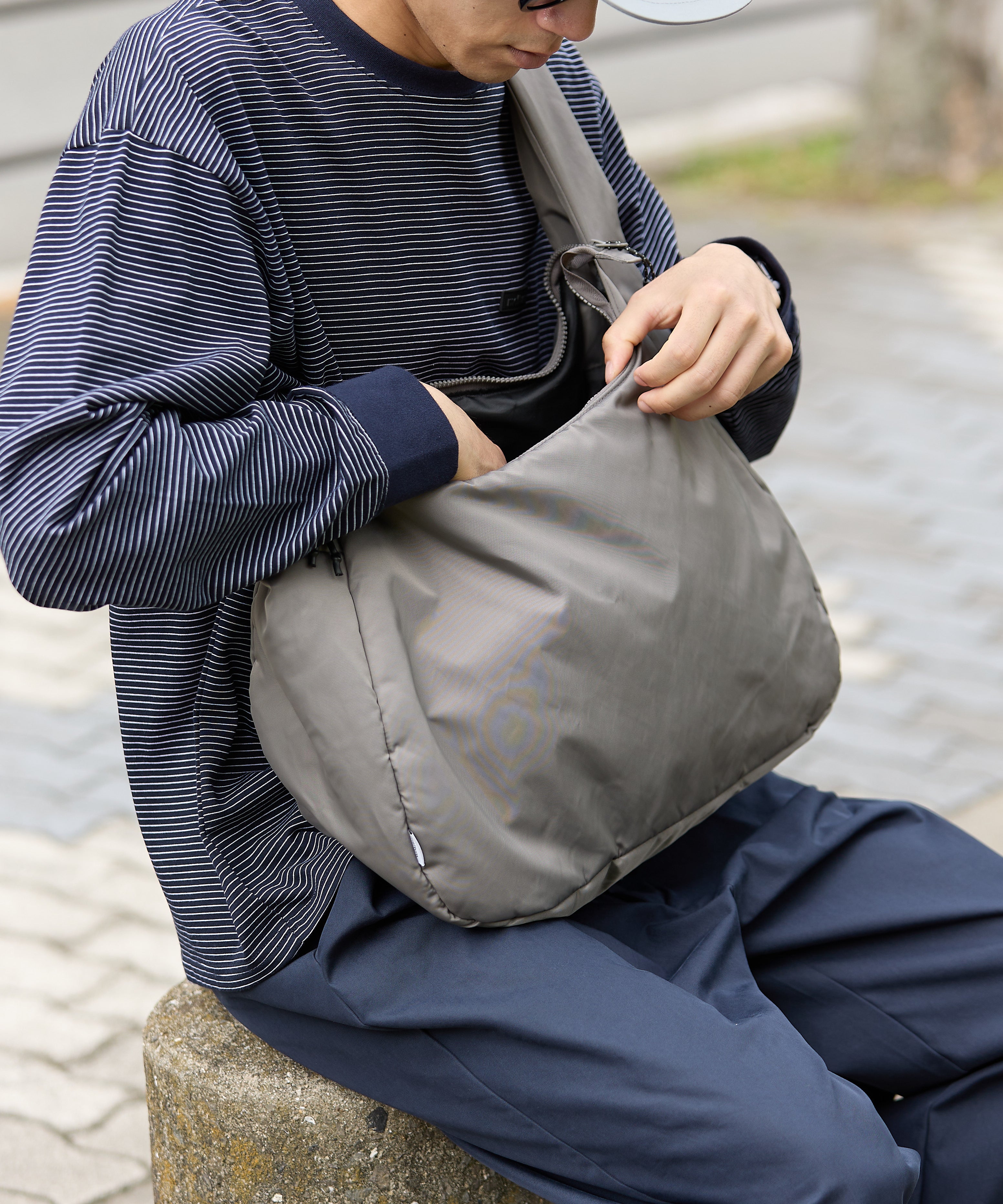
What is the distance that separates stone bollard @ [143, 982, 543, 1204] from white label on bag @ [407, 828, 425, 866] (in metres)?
0.35

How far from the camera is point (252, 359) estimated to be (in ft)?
4.40

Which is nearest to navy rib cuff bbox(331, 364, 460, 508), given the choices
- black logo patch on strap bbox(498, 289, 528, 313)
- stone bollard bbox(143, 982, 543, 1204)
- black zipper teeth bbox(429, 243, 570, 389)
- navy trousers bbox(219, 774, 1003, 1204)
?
black zipper teeth bbox(429, 243, 570, 389)

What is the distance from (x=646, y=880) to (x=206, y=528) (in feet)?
2.26

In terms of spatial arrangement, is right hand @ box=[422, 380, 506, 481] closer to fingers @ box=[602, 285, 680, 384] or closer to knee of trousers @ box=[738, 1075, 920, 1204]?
fingers @ box=[602, 285, 680, 384]

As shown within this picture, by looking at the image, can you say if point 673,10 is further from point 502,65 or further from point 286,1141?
point 286,1141

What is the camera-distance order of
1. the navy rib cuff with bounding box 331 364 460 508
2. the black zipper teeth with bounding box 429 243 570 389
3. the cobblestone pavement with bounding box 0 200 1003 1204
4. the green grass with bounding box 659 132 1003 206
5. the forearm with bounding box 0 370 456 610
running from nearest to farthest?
the forearm with bounding box 0 370 456 610 → the navy rib cuff with bounding box 331 364 460 508 → the black zipper teeth with bounding box 429 243 570 389 → the cobblestone pavement with bounding box 0 200 1003 1204 → the green grass with bounding box 659 132 1003 206

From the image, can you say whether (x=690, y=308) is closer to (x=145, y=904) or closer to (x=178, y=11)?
(x=178, y=11)

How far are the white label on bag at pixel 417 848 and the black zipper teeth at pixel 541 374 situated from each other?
48 centimetres

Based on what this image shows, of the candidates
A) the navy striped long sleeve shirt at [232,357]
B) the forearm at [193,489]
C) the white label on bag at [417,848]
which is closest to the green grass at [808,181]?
the navy striped long sleeve shirt at [232,357]

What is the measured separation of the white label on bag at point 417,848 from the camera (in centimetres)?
132

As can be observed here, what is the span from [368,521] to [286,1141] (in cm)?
66

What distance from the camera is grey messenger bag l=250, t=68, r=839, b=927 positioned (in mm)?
1323

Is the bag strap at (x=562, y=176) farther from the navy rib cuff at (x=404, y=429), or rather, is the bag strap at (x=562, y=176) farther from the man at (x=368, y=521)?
the navy rib cuff at (x=404, y=429)

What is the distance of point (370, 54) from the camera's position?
1.49 m
